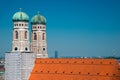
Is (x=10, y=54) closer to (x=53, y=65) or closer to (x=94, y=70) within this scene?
(x=53, y=65)

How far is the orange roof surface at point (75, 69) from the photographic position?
80312mm

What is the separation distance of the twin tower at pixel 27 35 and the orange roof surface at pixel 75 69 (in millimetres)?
4093

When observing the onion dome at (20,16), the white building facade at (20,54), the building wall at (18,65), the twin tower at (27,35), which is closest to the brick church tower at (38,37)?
the twin tower at (27,35)

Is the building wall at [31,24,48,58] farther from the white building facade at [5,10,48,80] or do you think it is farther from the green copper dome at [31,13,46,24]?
the white building facade at [5,10,48,80]

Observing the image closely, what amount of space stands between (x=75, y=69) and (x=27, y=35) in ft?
47.0

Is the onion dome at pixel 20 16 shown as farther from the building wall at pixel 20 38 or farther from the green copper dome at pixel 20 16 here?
the building wall at pixel 20 38

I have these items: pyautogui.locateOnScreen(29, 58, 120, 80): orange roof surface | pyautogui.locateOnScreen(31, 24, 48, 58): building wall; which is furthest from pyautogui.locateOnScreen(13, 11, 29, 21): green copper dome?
pyautogui.locateOnScreen(29, 58, 120, 80): orange roof surface

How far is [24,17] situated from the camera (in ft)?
292

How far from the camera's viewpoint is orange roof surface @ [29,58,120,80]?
263ft

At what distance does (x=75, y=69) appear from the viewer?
8475 centimetres

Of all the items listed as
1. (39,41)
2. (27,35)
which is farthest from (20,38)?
(39,41)

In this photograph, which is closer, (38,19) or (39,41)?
(39,41)

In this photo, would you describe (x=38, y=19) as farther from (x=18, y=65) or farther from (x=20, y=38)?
(x=18, y=65)

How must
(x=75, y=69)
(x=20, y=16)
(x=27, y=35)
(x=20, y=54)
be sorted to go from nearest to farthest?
1. (x=75, y=69)
2. (x=20, y=54)
3. (x=20, y=16)
4. (x=27, y=35)
